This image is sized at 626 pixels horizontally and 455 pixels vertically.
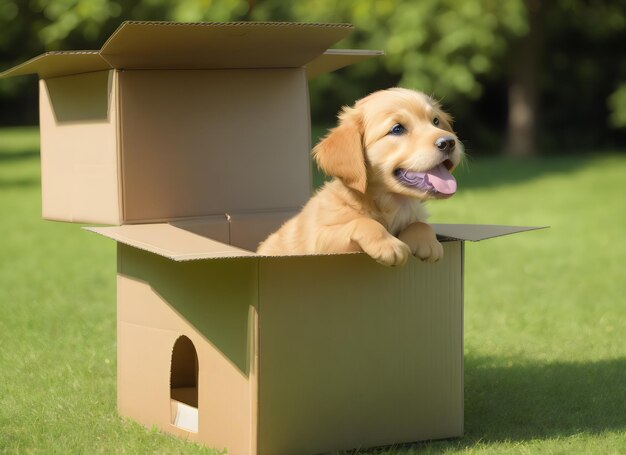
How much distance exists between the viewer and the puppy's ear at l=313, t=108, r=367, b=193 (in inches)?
137

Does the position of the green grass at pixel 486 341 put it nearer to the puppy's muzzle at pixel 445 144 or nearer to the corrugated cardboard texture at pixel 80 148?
the corrugated cardboard texture at pixel 80 148

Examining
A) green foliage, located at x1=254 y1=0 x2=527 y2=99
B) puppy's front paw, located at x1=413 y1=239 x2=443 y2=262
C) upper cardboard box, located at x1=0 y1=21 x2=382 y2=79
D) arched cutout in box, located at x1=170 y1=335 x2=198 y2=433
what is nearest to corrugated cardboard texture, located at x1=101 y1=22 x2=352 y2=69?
upper cardboard box, located at x1=0 y1=21 x2=382 y2=79

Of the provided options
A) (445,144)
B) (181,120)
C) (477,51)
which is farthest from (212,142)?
(477,51)

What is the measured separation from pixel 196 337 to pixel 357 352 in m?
0.57

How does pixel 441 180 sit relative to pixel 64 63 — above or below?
below

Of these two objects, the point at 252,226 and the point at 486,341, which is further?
the point at 486,341

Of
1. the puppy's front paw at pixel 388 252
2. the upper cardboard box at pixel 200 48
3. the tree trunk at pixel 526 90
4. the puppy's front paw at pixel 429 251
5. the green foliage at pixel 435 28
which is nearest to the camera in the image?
the puppy's front paw at pixel 388 252

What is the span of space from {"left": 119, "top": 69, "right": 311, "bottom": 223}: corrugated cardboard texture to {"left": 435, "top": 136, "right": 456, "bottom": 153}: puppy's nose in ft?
3.63

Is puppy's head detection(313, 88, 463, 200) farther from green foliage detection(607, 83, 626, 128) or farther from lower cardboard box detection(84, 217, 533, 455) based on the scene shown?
green foliage detection(607, 83, 626, 128)

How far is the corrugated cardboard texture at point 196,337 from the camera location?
3283 mm

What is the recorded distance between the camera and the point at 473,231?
3764 mm

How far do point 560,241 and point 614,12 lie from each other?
11.9m

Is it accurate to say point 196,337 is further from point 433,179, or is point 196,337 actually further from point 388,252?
point 433,179

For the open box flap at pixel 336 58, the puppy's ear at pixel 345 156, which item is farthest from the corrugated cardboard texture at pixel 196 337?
the open box flap at pixel 336 58
